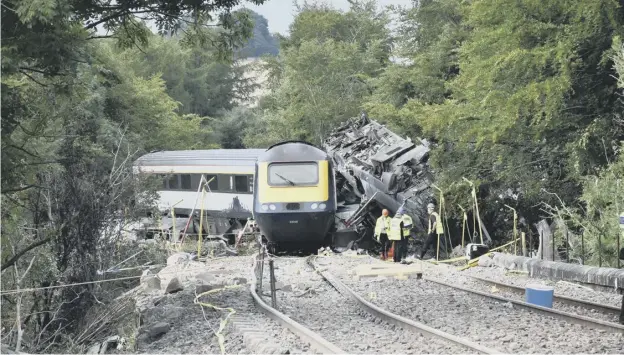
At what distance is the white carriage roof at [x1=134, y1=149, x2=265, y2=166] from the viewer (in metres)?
24.3

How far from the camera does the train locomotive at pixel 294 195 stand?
18000 mm

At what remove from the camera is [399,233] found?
16984mm

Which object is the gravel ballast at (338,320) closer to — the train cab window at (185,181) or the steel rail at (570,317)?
the steel rail at (570,317)

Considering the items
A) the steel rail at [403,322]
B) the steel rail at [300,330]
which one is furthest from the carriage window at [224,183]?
the steel rail at [300,330]

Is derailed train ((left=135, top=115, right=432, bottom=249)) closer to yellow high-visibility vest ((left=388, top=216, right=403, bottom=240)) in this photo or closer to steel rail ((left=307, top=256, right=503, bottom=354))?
yellow high-visibility vest ((left=388, top=216, right=403, bottom=240))

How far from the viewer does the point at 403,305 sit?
1052cm

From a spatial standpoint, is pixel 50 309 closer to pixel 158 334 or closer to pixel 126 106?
pixel 158 334

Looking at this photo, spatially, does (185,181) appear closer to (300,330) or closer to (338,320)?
(338,320)

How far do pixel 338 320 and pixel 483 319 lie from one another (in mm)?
1975

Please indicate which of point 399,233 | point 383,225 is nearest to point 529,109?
point 399,233

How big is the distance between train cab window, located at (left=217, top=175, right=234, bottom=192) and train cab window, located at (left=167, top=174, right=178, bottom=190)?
3316 mm

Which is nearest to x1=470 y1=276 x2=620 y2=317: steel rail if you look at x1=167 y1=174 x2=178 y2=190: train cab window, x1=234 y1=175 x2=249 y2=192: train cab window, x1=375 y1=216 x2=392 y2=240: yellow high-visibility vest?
x1=375 y1=216 x2=392 y2=240: yellow high-visibility vest

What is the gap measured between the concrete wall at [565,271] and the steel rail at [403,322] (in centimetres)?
394

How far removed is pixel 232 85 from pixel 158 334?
63.1 meters
